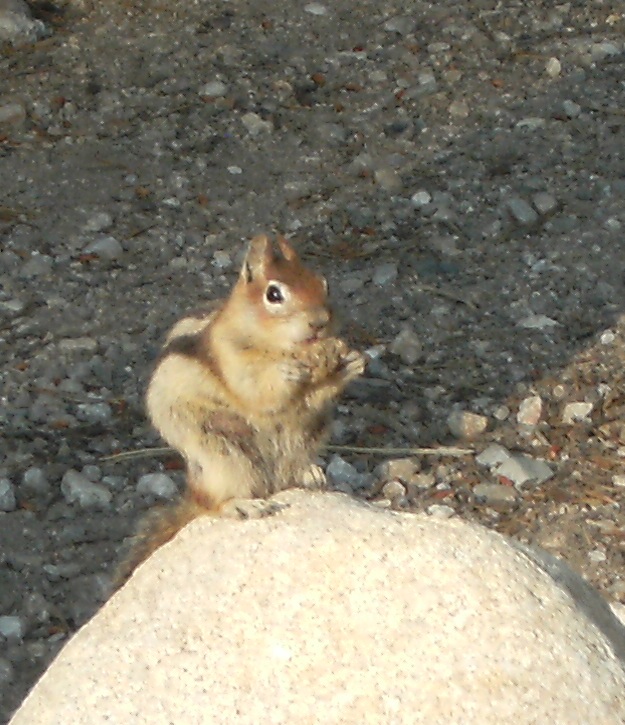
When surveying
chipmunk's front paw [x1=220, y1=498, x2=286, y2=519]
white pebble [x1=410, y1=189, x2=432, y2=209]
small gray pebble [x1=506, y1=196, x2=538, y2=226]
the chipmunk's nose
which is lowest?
small gray pebble [x1=506, y1=196, x2=538, y2=226]

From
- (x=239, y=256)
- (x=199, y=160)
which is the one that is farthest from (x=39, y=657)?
(x=199, y=160)

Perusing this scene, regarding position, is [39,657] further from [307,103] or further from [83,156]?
[307,103]

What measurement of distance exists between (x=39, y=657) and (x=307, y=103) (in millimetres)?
3269

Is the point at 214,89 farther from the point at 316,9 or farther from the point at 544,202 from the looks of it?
the point at 544,202

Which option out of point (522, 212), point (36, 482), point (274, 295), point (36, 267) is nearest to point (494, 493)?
point (36, 482)

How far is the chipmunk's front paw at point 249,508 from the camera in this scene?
2.83 m

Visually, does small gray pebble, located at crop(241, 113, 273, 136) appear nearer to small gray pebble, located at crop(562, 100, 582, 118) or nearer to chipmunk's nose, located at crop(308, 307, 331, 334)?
small gray pebble, located at crop(562, 100, 582, 118)

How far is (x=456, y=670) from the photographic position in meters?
2.37

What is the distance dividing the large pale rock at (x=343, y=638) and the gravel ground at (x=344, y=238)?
4.35 ft

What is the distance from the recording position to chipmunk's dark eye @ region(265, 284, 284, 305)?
3115mm

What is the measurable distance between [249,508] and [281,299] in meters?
0.50

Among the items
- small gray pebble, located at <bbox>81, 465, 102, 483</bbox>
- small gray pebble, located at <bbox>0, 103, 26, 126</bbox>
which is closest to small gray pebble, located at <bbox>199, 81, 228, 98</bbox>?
small gray pebble, located at <bbox>0, 103, 26, 126</bbox>

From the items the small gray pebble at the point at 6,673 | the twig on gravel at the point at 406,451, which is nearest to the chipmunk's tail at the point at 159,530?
the small gray pebble at the point at 6,673

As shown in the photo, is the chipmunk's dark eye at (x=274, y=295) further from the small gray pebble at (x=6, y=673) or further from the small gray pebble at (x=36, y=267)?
the small gray pebble at (x=36, y=267)
